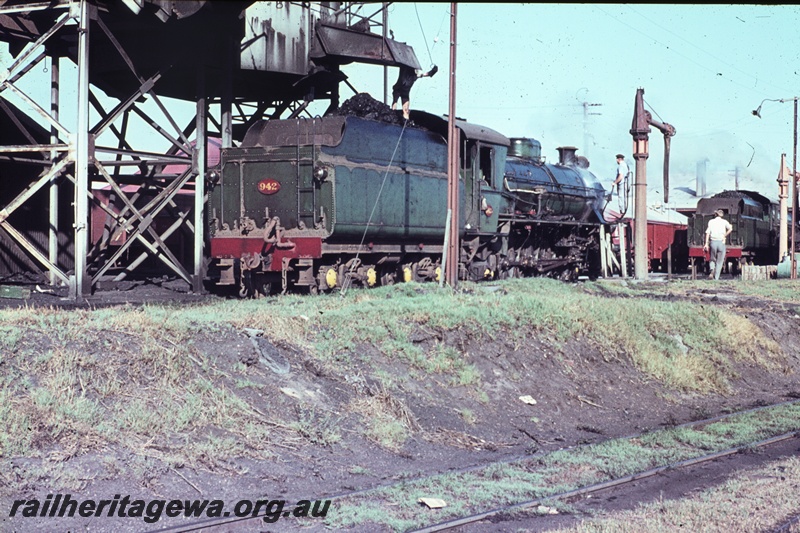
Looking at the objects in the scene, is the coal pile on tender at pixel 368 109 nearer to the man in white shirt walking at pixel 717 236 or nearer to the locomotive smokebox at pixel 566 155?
the locomotive smokebox at pixel 566 155

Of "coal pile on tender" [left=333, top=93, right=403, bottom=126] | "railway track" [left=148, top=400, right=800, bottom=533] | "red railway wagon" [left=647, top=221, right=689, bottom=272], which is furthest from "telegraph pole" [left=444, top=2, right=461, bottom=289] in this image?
"red railway wagon" [left=647, top=221, right=689, bottom=272]

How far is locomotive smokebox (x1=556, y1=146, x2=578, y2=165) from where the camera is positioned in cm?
2635

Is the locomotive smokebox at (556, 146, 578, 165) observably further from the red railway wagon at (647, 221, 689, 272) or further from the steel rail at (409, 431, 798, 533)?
the steel rail at (409, 431, 798, 533)

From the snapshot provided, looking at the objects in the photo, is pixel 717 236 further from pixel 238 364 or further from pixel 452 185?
pixel 238 364

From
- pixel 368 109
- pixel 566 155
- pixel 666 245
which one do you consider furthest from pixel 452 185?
pixel 666 245

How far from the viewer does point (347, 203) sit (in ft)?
53.0

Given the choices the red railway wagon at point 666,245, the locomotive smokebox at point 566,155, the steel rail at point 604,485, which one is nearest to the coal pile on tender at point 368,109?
the locomotive smokebox at point 566,155

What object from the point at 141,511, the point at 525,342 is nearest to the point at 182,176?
the point at 525,342

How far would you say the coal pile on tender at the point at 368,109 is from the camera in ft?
57.5

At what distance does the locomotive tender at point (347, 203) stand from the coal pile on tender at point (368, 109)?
0.34 m

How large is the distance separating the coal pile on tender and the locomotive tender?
0.34 metres

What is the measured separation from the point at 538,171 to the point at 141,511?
60.3 feet

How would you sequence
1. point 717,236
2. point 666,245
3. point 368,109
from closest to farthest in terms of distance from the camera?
point 368,109, point 717,236, point 666,245

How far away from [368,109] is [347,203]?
2445mm
